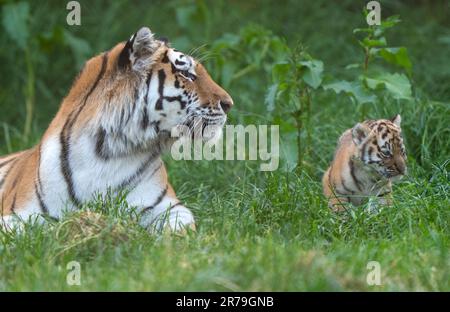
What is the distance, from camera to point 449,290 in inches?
174

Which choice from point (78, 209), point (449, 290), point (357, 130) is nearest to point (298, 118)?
point (357, 130)

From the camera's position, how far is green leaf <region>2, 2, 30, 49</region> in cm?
899

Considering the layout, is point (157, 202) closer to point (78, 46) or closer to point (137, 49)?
point (137, 49)

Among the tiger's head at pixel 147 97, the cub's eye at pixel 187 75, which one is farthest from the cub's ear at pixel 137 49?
the cub's eye at pixel 187 75

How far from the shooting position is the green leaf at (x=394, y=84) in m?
6.51

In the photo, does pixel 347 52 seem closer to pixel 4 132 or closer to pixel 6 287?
pixel 4 132

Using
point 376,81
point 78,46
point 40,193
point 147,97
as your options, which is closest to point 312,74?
point 376,81

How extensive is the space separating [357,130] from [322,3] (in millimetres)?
4969

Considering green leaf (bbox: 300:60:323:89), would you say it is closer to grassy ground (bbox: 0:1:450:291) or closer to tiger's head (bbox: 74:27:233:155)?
grassy ground (bbox: 0:1:450:291)

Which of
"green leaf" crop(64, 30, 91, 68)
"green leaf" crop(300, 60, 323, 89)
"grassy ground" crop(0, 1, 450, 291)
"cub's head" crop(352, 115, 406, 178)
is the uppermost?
"green leaf" crop(64, 30, 91, 68)

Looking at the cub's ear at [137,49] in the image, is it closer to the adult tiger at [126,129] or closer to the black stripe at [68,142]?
the adult tiger at [126,129]

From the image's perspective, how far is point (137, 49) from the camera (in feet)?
18.5

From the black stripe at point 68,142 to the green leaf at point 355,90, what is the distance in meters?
1.63

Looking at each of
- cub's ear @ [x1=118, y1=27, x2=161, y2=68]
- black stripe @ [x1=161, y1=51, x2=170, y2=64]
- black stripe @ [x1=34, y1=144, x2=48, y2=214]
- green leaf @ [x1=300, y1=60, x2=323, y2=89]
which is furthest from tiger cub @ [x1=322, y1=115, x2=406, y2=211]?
black stripe @ [x1=34, y1=144, x2=48, y2=214]
